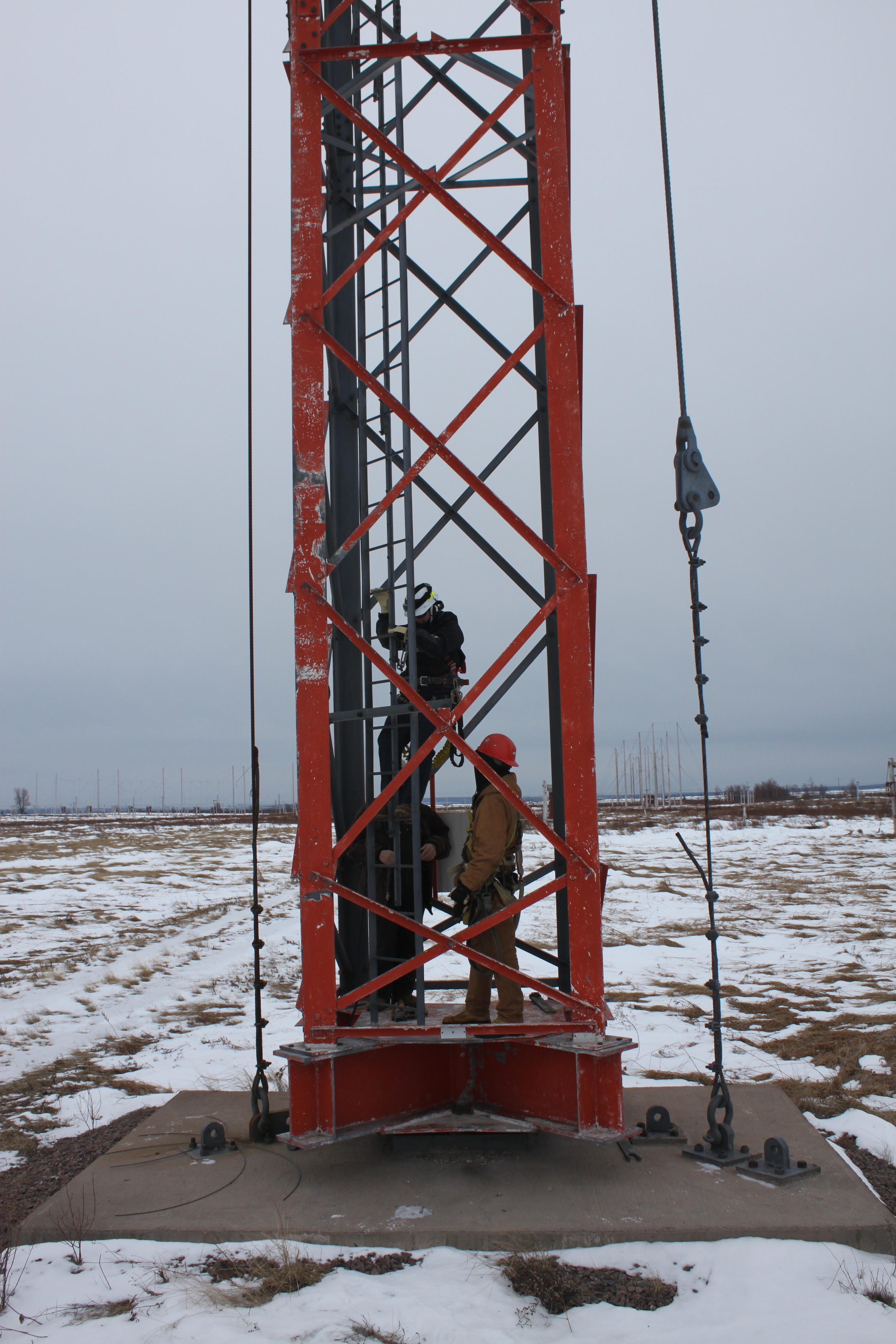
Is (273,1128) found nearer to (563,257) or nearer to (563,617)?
(563,617)

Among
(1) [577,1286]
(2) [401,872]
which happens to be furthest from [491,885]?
(1) [577,1286]

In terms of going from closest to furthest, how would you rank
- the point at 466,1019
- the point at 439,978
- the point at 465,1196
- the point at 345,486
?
1. the point at 465,1196
2. the point at 466,1019
3. the point at 345,486
4. the point at 439,978

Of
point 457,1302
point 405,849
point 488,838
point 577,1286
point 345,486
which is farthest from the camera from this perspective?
point 345,486

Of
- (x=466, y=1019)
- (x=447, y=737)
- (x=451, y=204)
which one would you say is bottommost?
(x=466, y=1019)

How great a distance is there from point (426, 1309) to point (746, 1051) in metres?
4.95

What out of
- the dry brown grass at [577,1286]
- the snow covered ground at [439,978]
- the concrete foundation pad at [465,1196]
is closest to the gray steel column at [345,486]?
the concrete foundation pad at [465,1196]

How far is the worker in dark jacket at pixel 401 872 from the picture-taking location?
5.48 m

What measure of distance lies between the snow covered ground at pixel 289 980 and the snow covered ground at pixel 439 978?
40 millimetres

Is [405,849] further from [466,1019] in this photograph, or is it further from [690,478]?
[690,478]

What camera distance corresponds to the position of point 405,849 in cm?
580

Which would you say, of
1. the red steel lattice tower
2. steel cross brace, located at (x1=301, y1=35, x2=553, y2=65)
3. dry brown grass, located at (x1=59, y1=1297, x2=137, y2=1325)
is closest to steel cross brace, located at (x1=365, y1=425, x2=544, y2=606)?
the red steel lattice tower

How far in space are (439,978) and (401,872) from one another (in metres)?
6.29

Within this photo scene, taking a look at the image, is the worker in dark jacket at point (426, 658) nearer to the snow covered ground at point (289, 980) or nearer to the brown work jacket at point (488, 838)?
the brown work jacket at point (488, 838)

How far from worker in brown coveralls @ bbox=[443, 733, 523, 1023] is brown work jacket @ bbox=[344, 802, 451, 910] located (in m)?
0.24
